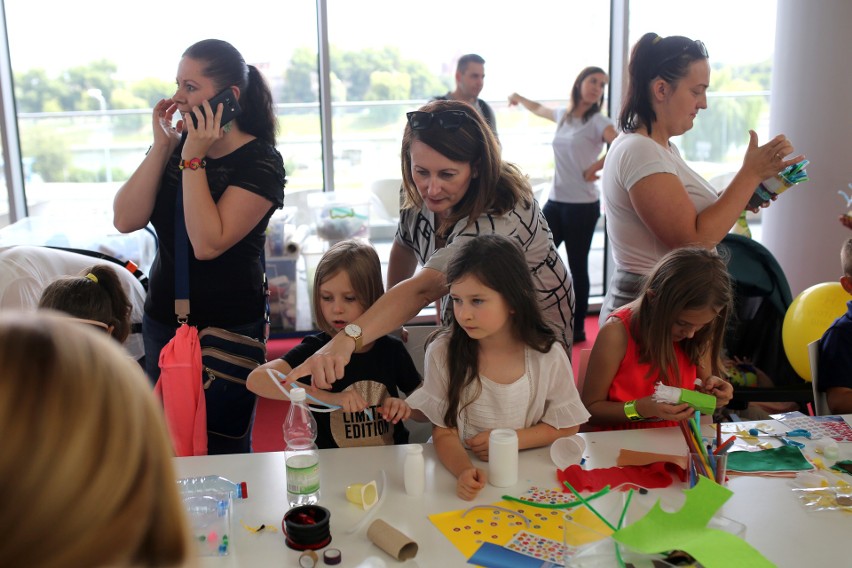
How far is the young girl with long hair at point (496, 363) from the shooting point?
1951 mm

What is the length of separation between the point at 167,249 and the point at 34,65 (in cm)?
329

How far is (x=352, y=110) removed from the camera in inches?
207

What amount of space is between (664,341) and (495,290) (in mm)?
522

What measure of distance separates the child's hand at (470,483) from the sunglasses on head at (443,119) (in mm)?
883

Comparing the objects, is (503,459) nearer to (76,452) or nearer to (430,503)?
(430,503)

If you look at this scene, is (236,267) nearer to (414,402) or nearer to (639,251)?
(414,402)

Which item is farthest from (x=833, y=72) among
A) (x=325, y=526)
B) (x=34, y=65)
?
(x=34, y=65)

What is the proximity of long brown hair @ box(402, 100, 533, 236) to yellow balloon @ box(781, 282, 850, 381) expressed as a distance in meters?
1.30

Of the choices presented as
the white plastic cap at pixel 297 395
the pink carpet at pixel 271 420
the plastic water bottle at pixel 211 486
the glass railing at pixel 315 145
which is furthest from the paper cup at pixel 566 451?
the glass railing at pixel 315 145

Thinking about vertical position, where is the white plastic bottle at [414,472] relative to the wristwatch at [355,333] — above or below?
below

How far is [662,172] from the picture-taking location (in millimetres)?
2281

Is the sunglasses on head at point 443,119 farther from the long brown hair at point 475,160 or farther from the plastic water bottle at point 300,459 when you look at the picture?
the plastic water bottle at point 300,459

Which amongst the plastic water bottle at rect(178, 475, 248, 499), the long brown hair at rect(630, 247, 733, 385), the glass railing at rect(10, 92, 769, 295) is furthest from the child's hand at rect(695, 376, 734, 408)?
the glass railing at rect(10, 92, 769, 295)

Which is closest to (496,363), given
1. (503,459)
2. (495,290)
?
(495,290)
